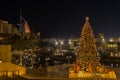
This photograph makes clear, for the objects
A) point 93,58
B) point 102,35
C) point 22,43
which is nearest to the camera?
point 93,58

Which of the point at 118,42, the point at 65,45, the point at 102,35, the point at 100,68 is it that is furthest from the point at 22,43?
the point at 65,45

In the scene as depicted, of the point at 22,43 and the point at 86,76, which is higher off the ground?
→ the point at 22,43

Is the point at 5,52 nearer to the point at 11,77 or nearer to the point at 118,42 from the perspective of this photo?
the point at 11,77

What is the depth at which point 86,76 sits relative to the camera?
1875 cm

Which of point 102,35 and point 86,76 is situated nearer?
point 86,76

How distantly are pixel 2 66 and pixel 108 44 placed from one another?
8428cm

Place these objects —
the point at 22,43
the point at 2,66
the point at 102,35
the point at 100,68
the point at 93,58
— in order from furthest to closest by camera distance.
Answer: the point at 102,35, the point at 22,43, the point at 93,58, the point at 100,68, the point at 2,66

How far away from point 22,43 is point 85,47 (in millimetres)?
11971

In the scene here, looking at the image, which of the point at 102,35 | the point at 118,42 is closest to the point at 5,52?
the point at 118,42

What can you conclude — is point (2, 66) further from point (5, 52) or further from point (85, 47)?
point (85, 47)

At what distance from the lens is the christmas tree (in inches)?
856

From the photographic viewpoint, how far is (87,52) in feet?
72.2

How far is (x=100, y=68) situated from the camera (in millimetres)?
20203

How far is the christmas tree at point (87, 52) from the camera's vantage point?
2173 cm
